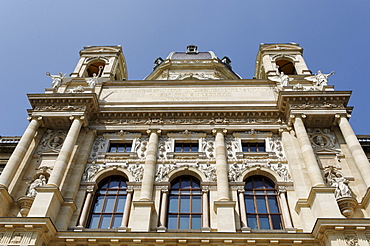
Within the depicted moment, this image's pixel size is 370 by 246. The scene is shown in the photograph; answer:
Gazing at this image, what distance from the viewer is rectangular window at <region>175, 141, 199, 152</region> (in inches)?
751

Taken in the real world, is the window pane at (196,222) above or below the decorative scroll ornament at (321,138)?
below

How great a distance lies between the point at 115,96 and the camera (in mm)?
22594

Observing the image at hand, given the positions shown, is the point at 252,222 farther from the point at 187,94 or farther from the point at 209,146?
the point at 187,94

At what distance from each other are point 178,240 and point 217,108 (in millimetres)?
8812

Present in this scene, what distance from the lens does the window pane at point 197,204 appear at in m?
16.1

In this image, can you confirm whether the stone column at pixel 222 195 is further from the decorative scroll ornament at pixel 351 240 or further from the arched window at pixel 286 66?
the arched window at pixel 286 66

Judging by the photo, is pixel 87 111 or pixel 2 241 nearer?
pixel 2 241

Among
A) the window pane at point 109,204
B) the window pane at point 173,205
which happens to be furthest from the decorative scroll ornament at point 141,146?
the window pane at point 173,205

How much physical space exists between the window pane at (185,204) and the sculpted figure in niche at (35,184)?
246 inches

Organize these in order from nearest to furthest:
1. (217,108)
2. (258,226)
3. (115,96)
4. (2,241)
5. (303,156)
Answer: (2,241) < (258,226) < (303,156) < (217,108) < (115,96)

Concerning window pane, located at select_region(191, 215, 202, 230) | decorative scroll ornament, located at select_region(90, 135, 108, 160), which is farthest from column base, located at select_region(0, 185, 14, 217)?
window pane, located at select_region(191, 215, 202, 230)

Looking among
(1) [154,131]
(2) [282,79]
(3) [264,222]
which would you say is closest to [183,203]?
(3) [264,222]

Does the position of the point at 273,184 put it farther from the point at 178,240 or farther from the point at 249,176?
the point at 178,240

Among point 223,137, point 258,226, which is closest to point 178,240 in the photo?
point 258,226
